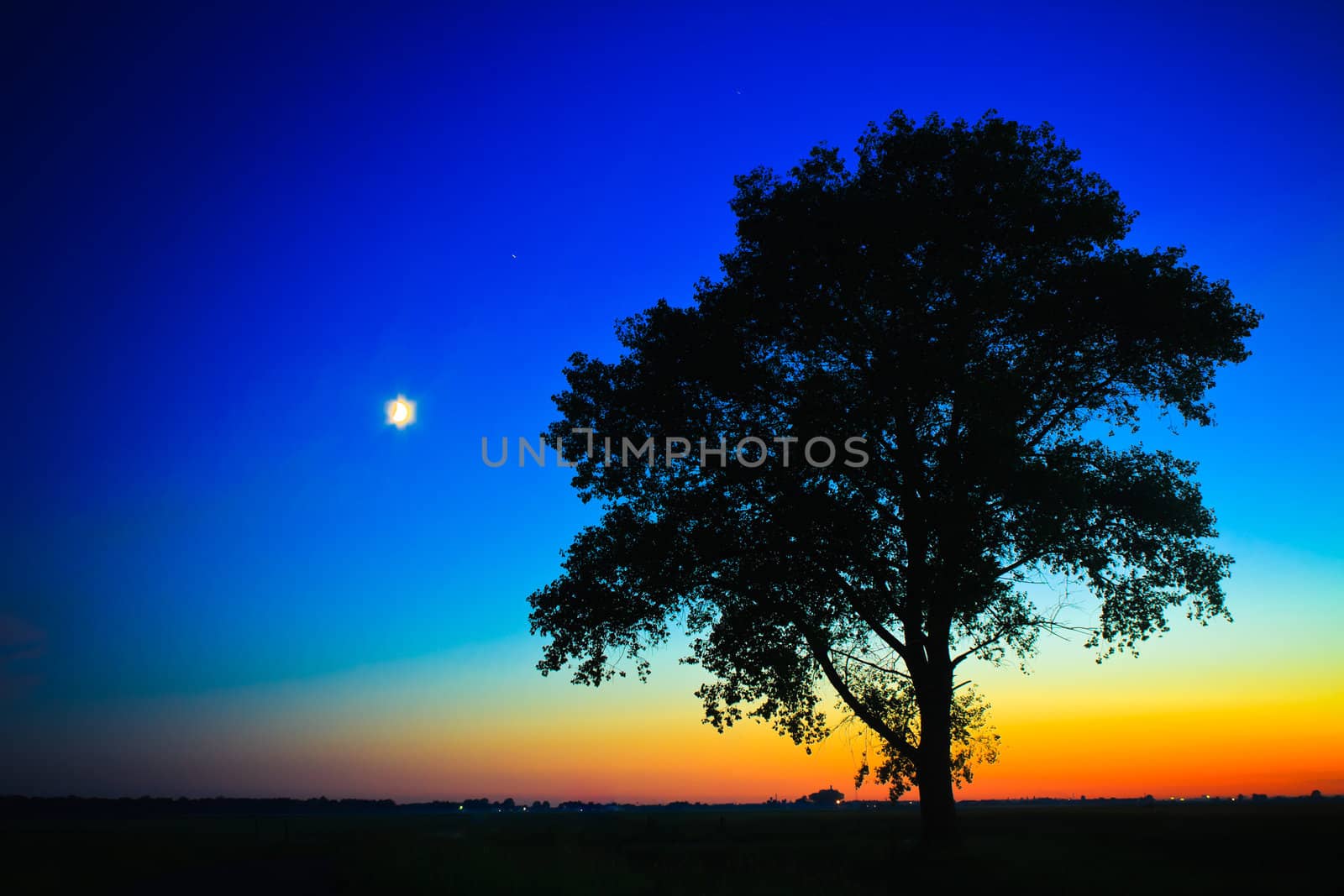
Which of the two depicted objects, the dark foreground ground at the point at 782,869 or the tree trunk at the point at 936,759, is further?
the tree trunk at the point at 936,759

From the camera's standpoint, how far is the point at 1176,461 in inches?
747

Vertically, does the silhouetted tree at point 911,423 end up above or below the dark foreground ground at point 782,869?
above

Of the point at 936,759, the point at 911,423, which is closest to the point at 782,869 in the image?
the point at 936,759

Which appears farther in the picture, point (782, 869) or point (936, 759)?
point (782, 869)

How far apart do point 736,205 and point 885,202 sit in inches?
154

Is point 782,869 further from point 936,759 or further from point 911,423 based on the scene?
point 911,423

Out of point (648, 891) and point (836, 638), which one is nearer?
point (648, 891)

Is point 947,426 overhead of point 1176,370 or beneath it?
beneath

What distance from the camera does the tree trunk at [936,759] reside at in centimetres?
1961

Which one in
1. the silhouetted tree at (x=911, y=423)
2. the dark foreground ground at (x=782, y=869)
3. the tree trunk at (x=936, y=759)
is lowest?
the dark foreground ground at (x=782, y=869)

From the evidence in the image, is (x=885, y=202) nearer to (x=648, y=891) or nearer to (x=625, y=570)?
(x=625, y=570)

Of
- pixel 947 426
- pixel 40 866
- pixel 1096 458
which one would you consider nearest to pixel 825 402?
pixel 947 426

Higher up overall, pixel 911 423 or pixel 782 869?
pixel 911 423

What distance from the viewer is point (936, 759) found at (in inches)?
782
